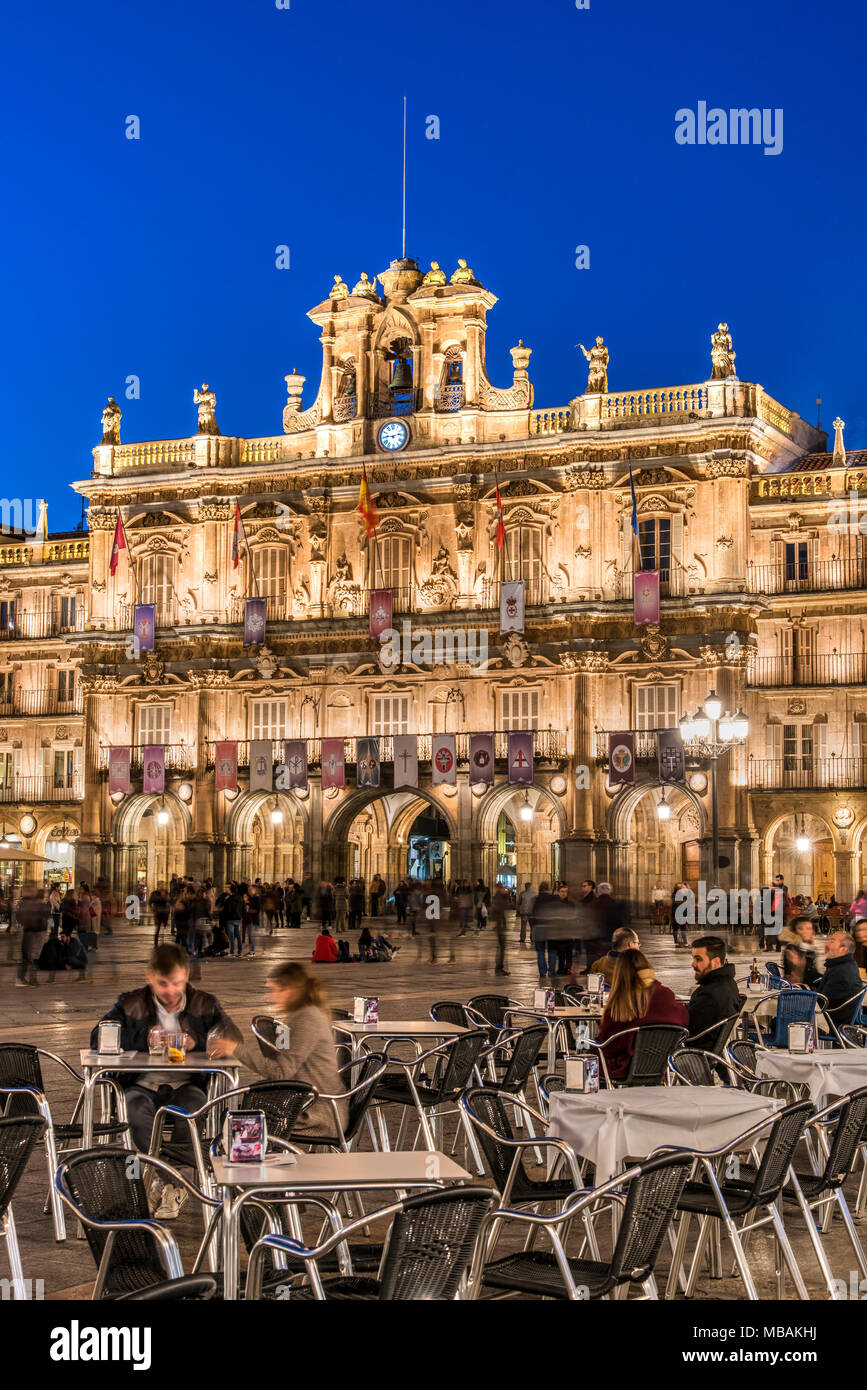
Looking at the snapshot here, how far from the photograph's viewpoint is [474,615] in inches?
1871

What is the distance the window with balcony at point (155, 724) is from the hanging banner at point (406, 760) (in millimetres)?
8633

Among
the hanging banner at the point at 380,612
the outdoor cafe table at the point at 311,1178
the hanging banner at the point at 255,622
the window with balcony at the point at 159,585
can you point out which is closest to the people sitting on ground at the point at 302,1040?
the outdoor cafe table at the point at 311,1178

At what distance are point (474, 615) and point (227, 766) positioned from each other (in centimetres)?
804

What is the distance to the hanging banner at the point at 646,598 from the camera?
146 ft

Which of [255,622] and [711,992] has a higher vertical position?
[255,622]

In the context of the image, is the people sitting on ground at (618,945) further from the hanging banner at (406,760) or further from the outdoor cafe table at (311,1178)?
the hanging banner at (406,760)

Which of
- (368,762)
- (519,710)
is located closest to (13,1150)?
(368,762)

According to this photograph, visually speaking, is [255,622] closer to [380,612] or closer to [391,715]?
[380,612]

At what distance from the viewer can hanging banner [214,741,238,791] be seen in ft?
159

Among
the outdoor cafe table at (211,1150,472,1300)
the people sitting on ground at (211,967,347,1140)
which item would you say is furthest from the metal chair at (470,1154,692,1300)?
the people sitting on ground at (211,967,347,1140)

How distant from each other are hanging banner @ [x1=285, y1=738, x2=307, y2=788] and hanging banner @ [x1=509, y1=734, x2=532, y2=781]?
6029mm
